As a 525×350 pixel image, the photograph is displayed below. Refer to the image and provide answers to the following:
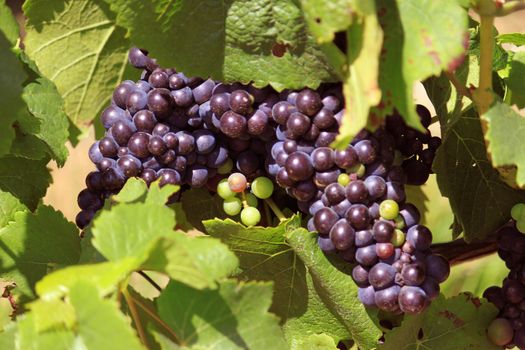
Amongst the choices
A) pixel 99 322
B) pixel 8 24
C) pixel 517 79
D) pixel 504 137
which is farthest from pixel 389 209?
pixel 8 24

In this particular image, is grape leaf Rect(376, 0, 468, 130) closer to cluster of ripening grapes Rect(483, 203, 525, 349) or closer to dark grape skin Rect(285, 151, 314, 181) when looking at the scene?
dark grape skin Rect(285, 151, 314, 181)

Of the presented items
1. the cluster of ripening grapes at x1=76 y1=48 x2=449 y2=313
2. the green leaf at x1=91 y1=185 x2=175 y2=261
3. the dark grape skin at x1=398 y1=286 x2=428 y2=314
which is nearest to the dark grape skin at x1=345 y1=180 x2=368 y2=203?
the cluster of ripening grapes at x1=76 y1=48 x2=449 y2=313

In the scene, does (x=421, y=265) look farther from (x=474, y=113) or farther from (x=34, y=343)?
(x=34, y=343)

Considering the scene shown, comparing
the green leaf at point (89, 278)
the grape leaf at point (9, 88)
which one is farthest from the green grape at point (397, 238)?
the grape leaf at point (9, 88)

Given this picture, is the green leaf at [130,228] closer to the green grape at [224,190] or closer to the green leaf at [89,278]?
the green leaf at [89,278]

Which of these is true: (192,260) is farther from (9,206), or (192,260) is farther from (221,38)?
(9,206)

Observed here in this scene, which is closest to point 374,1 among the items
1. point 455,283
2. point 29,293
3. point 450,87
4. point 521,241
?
point 450,87
